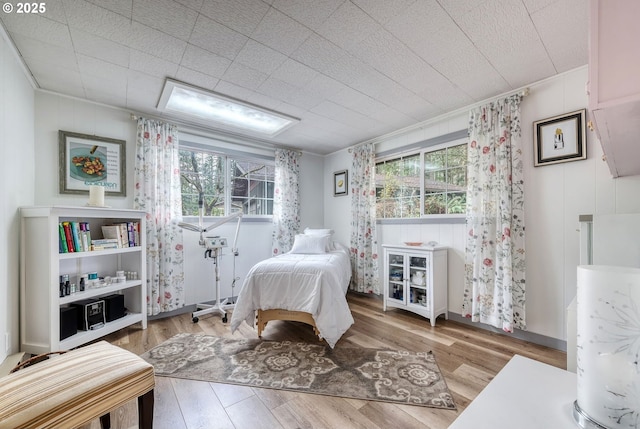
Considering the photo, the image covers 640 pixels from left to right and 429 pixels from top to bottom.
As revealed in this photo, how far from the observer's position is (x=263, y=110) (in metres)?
2.74

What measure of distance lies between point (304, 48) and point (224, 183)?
2245 millimetres

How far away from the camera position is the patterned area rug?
165 cm

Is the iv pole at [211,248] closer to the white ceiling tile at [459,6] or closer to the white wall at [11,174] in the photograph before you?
the white wall at [11,174]

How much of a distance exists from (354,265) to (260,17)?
10.6 feet

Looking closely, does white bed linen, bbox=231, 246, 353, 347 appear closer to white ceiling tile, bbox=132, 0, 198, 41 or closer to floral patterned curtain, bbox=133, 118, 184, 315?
floral patterned curtain, bbox=133, 118, 184, 315

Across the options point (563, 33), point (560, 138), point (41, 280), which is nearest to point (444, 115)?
point (560, 138)

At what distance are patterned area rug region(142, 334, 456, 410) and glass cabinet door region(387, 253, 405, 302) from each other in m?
1.01

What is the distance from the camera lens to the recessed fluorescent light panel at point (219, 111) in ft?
7.92

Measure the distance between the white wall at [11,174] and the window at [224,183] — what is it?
4.42 feet

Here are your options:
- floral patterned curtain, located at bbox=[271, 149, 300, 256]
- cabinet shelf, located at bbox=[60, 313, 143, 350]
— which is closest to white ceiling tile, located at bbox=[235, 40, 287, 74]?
floral patterned curtain, located at bbox=[271, 149, 300, 256]

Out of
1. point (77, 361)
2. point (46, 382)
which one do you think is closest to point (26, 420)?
point (46, 382)

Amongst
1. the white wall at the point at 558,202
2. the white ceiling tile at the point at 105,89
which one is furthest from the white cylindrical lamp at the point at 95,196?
the white wall at the point at 558,202

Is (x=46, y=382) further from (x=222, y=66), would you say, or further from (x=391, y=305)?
(x=391, y=305)

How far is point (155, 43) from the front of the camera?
5.74 feet
